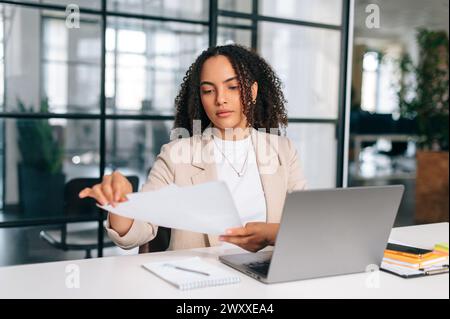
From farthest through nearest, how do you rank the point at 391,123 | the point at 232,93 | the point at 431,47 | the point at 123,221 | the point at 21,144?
the point at 391,123 → the point at 431,47 → the point at 21,144 → the point at 232,93 → the point at 123,221

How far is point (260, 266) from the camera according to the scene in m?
1.26

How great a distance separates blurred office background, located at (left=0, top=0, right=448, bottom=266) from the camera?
3.13 m

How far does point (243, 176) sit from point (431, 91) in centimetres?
457

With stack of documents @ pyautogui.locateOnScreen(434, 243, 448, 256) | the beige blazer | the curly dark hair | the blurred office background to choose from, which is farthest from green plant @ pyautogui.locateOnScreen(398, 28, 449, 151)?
stack of documents @ pyautogui.locateOnScreen(434, 243, 448, 256)

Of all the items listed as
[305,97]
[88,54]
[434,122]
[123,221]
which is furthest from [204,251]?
[434,122]

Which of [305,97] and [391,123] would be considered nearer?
[305,97]

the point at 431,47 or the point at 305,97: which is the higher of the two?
the point at 431,47

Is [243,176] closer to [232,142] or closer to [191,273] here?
[232,142]

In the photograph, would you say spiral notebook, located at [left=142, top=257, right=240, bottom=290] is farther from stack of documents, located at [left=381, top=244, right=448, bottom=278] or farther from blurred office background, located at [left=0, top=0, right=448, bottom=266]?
blurred office background, located at [left=0, top=0, right=448, bottom=266]

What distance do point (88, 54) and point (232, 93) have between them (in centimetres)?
216

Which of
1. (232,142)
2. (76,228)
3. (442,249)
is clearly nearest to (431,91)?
(76,228)

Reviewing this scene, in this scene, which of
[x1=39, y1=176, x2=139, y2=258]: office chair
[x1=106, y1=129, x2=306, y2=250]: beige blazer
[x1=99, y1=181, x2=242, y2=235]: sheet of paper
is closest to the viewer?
[x1=99, y1=181, x2=242, y2=235]: sheet of paper
